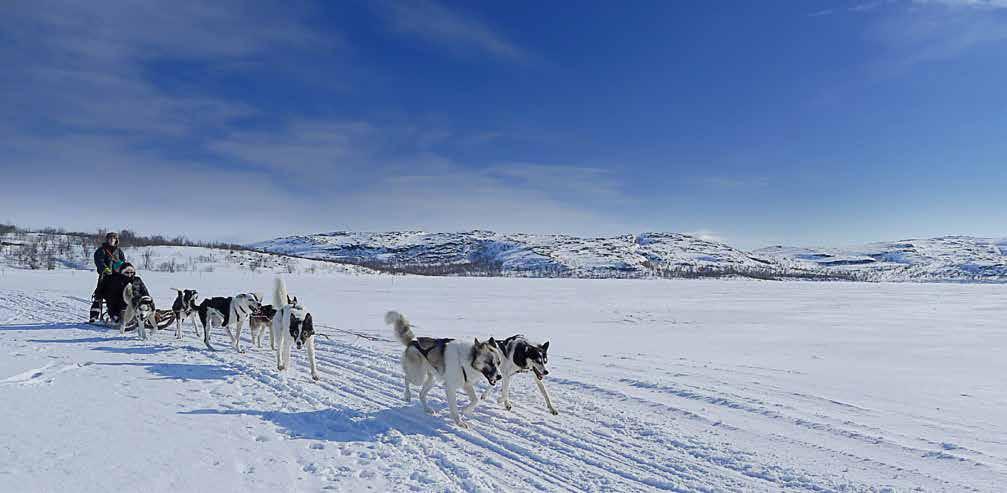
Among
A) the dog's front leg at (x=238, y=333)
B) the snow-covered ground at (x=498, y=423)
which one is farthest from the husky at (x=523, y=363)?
the dog's front leg at (x=238, y=333)

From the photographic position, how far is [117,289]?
14289mm

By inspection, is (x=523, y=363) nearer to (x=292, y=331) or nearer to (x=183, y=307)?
(x=292, y=331)

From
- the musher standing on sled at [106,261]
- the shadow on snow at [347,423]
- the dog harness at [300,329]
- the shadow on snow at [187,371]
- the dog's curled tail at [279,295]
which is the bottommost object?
the shadow on snow at [347,423]

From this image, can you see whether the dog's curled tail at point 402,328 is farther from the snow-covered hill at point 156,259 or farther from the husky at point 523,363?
the snow-covered hill at point 156,259

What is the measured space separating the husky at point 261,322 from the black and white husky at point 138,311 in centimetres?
292

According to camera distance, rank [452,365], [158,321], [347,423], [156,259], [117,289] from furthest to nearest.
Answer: [156,259]
[158,321]
[117,289]
[452,365]
[347,423]

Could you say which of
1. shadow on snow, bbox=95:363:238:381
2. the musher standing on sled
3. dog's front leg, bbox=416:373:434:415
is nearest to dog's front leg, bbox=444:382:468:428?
dog's front leg, bbox=416:373:434:415

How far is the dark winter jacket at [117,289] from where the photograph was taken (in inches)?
559

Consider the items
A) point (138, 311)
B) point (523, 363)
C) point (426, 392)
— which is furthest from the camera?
point (138, 311)

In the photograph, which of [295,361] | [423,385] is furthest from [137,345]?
[423,385]

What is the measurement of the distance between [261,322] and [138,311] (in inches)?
149

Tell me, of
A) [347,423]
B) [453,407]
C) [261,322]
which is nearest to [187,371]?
[261,322]

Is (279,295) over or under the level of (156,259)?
under

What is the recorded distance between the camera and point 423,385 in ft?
26.0
